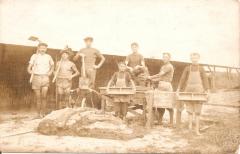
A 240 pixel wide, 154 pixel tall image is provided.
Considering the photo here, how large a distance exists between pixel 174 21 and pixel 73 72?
154 centimetres

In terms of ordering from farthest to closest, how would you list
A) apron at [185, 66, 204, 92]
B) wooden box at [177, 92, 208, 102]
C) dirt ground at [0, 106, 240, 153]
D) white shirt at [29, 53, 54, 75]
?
white shirt at [29, 53, 54, 75]
apron at [185, 66, 204, 92]
wooden box at [177, 92, 208, 102]
dirt ground at [0, 106, 240, 153]

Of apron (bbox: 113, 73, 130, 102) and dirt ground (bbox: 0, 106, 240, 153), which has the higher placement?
apron (bbox: 113, 73, 130, 102)

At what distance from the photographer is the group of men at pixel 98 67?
5211 millimetres

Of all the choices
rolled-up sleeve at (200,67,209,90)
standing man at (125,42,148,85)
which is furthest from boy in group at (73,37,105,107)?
rolled-up sleeve at (200,67,209,90)

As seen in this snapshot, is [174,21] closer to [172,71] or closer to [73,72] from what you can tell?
[172,71]

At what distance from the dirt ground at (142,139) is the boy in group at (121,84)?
0.15 metres

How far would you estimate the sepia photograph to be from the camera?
508 centimetres

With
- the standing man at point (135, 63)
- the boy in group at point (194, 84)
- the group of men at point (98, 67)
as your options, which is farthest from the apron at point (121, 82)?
the boy in group at point (194, 84)

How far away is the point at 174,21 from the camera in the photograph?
213 inches

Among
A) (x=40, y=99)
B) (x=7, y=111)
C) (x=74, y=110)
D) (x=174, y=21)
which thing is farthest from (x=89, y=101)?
(x=174, y=21)

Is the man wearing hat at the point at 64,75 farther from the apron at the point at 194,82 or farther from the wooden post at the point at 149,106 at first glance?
the apron at the point at 194,82

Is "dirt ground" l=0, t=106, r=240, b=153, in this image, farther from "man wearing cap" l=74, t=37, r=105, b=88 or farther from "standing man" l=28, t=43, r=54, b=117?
"man wearing cap" l=74, t=37, r=105, b=88

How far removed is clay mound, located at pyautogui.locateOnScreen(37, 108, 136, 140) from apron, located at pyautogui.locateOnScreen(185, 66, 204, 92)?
3.13ft

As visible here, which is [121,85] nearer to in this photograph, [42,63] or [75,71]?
[75,71]
